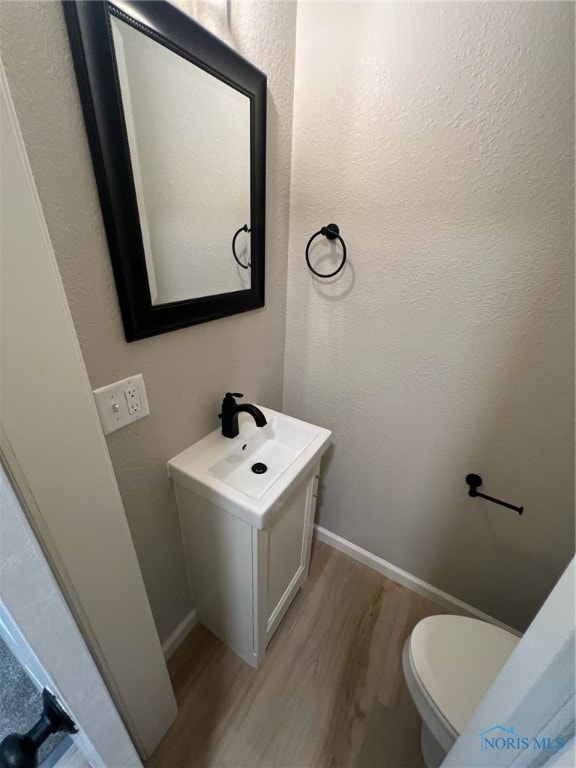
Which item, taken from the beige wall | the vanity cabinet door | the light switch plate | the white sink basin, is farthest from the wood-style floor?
the light switch plate

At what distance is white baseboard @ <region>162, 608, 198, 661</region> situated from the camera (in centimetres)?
121

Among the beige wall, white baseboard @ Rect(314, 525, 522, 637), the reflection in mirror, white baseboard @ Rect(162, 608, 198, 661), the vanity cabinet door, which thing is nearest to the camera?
the beige wall

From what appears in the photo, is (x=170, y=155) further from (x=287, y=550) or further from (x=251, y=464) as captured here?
(x=287, y=550)

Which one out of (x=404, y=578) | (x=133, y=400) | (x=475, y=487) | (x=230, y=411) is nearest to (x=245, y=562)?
(x=230, y=411)

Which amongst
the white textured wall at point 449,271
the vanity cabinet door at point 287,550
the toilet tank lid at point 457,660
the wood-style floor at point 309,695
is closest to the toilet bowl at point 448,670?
the toilet tank lid at point 457,660

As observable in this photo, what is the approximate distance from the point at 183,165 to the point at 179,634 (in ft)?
5.60

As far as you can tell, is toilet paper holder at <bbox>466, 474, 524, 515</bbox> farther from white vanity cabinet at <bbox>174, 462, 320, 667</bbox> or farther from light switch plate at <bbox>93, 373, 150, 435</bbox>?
light switch plate at <bbox>93, 373, 150, 435</bbox>

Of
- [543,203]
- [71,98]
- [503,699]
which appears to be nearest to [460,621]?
[503,699]

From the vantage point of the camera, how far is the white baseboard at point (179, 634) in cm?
121

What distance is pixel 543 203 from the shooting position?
816mm

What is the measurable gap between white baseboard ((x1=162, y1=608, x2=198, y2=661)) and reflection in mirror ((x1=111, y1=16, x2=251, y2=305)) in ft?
4.33

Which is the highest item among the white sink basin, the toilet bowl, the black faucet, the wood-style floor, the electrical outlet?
the electrical outlet

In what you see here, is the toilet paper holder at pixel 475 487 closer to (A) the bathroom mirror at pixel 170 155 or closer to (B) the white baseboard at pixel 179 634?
(A) the bathroom mirror at pixel 170 155

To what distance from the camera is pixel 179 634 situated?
1.26 metres
